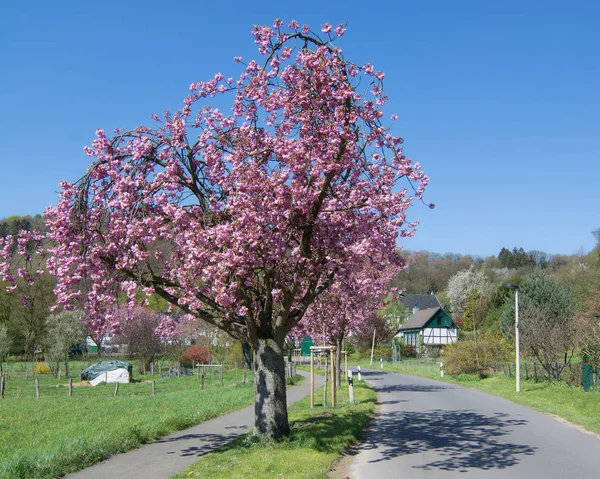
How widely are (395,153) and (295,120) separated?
2135mm

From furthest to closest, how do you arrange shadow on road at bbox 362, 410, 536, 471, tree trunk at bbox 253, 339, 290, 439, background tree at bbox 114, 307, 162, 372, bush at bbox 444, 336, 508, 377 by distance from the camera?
background tree at bbox 114, 307, 162, 372
bush at bbox 444, 336, 508, 377
tree trunk at bbox 253, 339, 290, 439
shadow on road at bbox 362, 410, 536, 471

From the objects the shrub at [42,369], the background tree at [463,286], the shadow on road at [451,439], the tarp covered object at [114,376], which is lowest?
the shrub at [42,369]

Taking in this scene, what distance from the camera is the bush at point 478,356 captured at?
1484 inches

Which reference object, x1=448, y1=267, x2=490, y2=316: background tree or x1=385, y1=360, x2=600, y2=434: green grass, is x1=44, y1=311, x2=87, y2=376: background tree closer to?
x1=385, y1=360, x2=600, y2=434: green grass

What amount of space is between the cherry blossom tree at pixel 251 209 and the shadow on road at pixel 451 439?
2782 mm

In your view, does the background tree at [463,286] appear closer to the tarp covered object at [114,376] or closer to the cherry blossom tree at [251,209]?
the tarp covered object at [114,376]

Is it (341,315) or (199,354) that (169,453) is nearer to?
(341,315)

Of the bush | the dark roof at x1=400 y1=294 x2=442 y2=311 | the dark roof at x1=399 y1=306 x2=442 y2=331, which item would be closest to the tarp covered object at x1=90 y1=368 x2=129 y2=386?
the bush

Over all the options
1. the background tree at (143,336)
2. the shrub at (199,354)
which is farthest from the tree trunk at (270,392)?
the shrub at (199,354)

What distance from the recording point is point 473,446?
12828 mm

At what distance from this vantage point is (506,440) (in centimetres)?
1358

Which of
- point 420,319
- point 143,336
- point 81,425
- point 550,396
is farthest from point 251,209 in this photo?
point 420,319

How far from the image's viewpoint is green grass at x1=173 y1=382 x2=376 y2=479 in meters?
9.59

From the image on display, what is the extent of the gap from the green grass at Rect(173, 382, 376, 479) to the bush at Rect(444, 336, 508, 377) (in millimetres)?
23118
